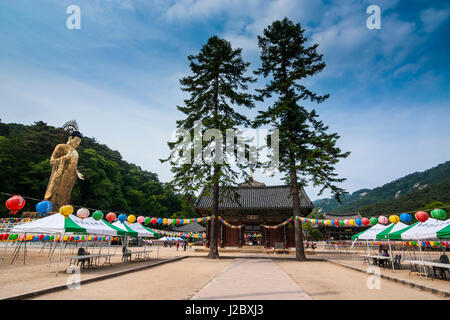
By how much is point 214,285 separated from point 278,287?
6.79ft

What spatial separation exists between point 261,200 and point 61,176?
67.5 feet

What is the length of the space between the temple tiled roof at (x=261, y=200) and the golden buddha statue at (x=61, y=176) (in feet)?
41.0

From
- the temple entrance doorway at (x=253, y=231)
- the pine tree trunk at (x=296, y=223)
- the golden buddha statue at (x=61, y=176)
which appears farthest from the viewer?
the temple entrance doorway at (x=253, y=231)

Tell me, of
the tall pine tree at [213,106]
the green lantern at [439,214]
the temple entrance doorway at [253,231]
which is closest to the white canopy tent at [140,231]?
the tall pine tree at [213,106]

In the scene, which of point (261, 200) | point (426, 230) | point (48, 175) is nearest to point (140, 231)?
point (261, 200)

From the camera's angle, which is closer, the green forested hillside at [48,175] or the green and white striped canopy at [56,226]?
the green and white striped canopy at [56,226]

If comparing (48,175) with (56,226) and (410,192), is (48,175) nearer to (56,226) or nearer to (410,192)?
(56,226)

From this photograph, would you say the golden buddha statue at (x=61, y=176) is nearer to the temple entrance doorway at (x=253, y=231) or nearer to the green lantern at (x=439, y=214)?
the temple entrance doorway at (x=253, y=231)

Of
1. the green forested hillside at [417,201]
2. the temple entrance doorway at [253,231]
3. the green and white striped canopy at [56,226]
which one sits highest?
the green forested hillside at [417,201]

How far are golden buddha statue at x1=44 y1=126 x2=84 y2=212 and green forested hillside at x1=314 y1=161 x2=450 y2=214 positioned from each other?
71.7 meters

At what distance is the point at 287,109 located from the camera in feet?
58.6

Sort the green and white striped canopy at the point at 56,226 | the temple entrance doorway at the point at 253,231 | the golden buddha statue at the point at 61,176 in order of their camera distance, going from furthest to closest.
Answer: the temple entrance doorway at the point at 253,231, the golden buddha statue at the point at 61,176, the green and white striped canopy at the point at 56,226

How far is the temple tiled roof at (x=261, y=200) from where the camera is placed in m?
25.2

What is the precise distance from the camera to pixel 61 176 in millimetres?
21406
